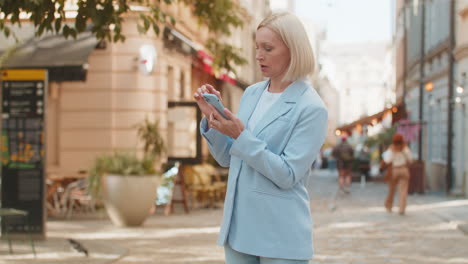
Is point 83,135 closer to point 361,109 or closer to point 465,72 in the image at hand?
point 465,72

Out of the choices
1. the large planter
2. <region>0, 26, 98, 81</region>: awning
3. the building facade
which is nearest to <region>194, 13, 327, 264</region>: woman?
the large planter

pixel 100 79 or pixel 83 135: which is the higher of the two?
pixel 100 79

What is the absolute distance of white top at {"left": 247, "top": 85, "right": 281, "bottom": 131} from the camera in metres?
2.93

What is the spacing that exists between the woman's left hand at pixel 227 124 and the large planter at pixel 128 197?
9371 mm

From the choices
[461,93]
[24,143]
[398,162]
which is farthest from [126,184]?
[461,93]

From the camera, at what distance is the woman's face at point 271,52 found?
2811 mm

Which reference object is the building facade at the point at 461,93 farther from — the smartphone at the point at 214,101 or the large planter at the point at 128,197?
the smartphone at the point at 214,101

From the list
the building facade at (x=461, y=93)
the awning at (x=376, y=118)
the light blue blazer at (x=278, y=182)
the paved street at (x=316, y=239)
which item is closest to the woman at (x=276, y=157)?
the light blue blazer at (x=278, y=182)

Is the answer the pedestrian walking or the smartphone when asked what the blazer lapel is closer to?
the smartphone

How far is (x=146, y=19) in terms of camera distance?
25.3ft

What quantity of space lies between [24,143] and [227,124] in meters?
7.92

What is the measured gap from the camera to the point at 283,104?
285 cm

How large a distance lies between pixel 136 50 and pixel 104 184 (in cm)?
599

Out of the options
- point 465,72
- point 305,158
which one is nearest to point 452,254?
point 305,158
